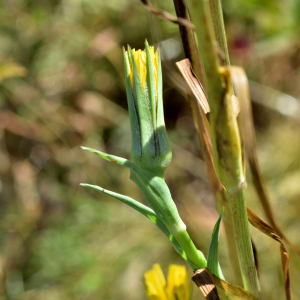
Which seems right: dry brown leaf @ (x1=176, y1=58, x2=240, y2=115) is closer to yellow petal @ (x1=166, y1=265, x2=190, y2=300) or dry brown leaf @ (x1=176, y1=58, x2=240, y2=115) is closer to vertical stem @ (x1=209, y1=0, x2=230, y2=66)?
vertical stem @ (x1=209, y1=0, x2=230, y2=66)

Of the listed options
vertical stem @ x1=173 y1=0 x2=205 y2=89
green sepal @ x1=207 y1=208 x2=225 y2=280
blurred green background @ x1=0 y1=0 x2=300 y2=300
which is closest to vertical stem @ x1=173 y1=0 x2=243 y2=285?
vertical stem @ x1=173 y1=0 x2=205 y2=89

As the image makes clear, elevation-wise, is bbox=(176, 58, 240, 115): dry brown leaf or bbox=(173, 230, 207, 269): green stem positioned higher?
bbox=(176, 58, 240, 115): dry brown leaf

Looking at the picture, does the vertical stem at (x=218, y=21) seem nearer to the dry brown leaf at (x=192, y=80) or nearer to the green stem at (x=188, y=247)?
the dry brown leaf at (x=192, y=80)

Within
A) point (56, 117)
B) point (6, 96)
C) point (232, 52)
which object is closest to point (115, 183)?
point (56, 117)

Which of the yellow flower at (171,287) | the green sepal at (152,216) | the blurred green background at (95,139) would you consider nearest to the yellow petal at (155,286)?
the yellow flower at (171,287)

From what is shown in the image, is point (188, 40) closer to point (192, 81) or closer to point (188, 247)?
point (192, 81)

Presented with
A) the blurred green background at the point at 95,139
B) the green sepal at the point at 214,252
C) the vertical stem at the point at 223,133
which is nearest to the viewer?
the vertical stem at the point at 223,133

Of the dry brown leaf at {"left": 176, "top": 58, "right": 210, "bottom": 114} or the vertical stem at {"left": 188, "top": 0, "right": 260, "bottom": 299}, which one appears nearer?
the vertical stem at {"left": 188, "top": 0, "right": 260, "bottom": 299}

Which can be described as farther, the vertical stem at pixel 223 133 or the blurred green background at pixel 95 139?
the blurred green background at pixel 95 139
